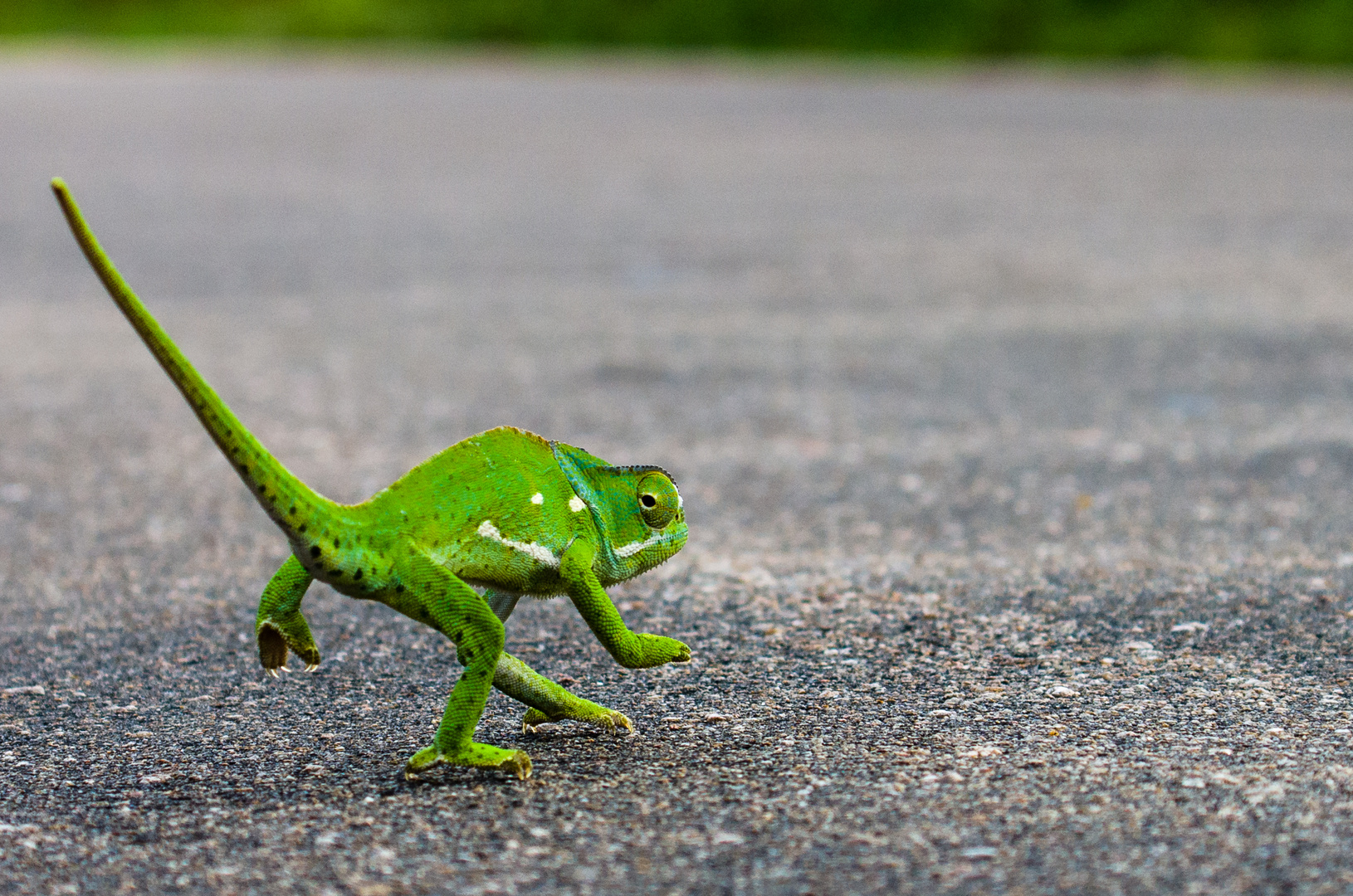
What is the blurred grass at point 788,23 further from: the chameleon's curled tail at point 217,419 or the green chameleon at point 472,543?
the chameleon's curled tail at point 217,419

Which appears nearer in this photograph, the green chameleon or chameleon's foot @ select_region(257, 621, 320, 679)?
the green chameleon

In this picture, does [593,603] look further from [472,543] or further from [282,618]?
[282,618]

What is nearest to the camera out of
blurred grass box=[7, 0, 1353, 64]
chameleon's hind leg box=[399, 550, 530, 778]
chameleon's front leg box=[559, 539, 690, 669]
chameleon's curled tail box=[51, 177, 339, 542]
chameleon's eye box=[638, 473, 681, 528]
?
chameleon's curled tail box=[51, 177, 339, 542]

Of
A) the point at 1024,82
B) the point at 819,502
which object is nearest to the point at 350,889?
the point at 819,502

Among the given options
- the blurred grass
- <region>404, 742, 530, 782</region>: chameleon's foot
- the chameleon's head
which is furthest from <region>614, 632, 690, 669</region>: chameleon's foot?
the blurred grass

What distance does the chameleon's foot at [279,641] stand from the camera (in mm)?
2510

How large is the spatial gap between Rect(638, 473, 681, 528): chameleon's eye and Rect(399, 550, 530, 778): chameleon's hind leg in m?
0.34

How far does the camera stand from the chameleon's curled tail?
2.16m

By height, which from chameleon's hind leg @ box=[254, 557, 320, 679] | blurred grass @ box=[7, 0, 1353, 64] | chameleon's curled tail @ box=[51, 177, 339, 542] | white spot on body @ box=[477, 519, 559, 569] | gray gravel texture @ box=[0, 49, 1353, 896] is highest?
blurred grass @ box=[7, 0, 1353, 64]

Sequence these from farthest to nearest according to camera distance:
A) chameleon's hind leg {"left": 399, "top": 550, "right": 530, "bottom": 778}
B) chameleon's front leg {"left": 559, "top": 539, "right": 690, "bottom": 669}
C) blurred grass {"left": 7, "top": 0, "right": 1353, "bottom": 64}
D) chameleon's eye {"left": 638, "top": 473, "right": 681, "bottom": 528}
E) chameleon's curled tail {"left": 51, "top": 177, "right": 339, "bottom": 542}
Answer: blurred grass {"left": 7, "top": 0, "right": 1353, "bottom": 64} < chameleon's eye {"left": 638, "top": 473, "right": 681, "bottom": 528} < chameleon's front leg {"left": 559, "top": 539, "right": 690, "bottom": 669} < chameleon's hind leg {"left": 399, "top": 550, "right": 530, "bottom": 778} < chameleon's curled tail {"left": 51, "top": 177, "right": 339, "bottom": 542}

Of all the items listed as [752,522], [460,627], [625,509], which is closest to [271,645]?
[460,627]

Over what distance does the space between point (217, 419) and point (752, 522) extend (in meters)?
2.25

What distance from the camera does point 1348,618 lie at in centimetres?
333

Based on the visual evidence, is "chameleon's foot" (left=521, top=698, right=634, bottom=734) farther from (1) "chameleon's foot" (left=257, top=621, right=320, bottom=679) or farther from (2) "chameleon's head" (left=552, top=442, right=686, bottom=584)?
(1) "chameleon's foot" (left=257, top=621, right=320, bottom=679)
